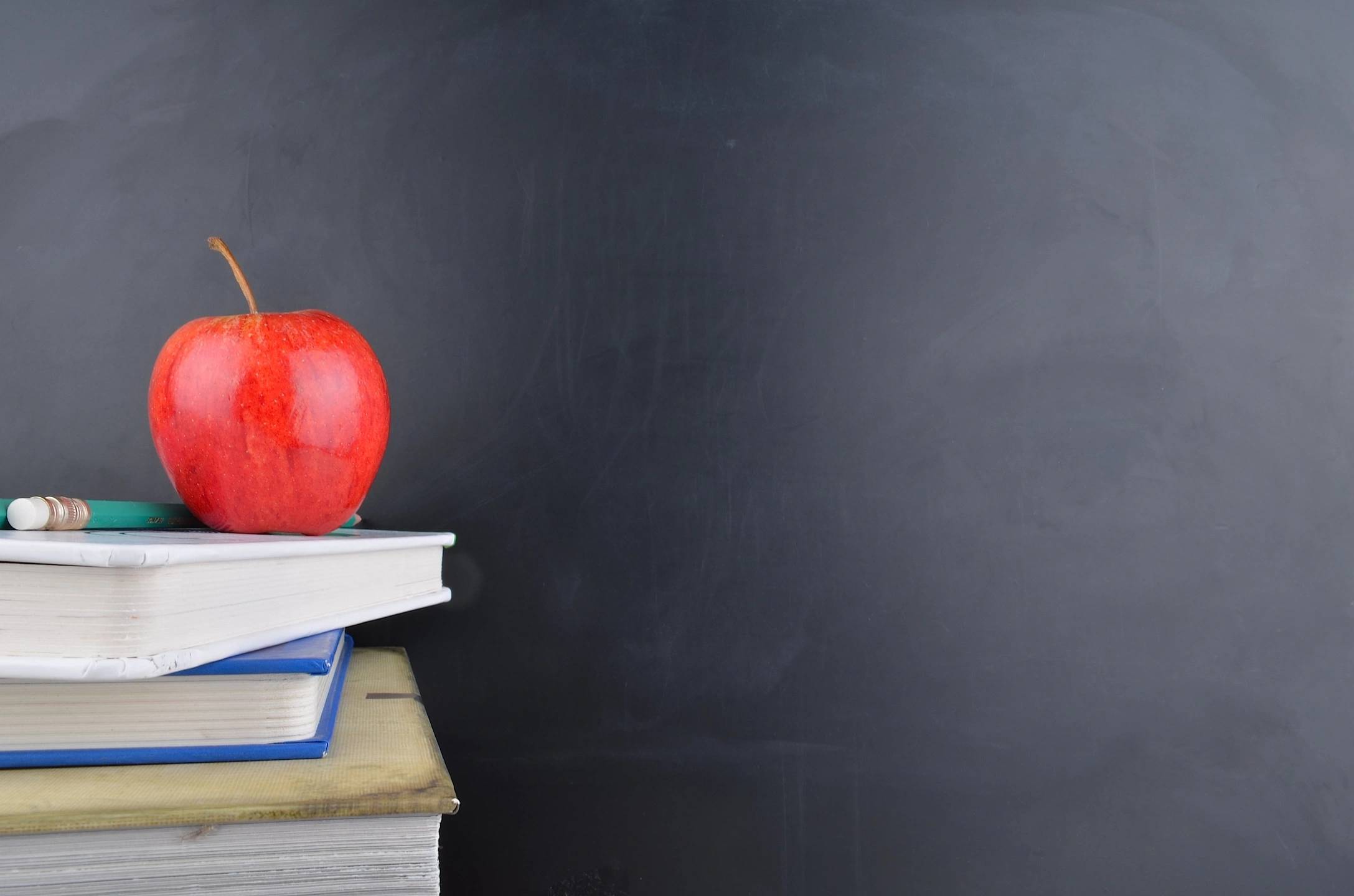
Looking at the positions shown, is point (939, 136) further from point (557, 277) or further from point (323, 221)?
point (323, 221)

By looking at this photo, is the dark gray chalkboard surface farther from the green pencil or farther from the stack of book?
the stack of book

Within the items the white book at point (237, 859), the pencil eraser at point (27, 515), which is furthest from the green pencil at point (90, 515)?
the white book at point (237, 859)

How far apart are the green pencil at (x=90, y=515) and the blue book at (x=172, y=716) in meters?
0.12

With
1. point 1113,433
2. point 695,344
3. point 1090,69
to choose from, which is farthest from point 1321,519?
point 695,344

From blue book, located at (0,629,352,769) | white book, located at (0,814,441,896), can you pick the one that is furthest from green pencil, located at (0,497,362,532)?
white book, located at (0,814,441,896)

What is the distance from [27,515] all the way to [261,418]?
168 millimetres

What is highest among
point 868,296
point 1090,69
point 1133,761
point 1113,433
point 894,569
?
point 1090,69

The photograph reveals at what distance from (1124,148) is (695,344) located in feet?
2.00

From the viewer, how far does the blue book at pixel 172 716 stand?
611 mm

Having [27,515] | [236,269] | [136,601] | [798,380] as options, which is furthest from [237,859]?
[798,380]

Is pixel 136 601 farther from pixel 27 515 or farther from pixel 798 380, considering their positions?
pixel 798 380

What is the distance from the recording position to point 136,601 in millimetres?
559

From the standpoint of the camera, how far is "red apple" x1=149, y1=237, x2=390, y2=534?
747 millimetres

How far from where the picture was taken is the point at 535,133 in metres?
1.12
